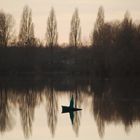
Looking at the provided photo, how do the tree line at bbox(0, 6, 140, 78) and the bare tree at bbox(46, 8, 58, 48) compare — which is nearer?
the tree line at bbox(0, 6, 140, 78)

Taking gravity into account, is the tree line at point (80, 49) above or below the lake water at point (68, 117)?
above

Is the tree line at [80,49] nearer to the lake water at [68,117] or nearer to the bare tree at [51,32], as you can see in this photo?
the bare tree at [51,32]

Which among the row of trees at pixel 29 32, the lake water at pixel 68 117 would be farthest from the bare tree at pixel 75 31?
the lake water at pixel 68 117

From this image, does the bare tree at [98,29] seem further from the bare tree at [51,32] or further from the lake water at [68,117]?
the lake water at [68,117]

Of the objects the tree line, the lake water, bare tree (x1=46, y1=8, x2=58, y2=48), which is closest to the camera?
the lake water

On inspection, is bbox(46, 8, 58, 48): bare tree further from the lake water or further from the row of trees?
the lake water

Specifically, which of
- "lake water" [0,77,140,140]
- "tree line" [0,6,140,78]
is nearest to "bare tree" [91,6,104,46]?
"tree line" [0,6,140,78]

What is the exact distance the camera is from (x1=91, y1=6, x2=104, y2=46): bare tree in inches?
2233

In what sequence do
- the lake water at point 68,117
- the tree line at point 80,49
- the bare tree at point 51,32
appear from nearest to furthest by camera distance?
1. the lake water at point 68,117
2. the tree line at point 80,49
3. the bare tree at point 51,32

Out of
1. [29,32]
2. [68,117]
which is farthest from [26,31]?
[68,117]

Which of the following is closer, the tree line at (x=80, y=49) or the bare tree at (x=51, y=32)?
the tree line at (x=80, y=49)

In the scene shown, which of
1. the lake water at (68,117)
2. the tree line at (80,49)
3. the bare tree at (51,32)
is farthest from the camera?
the bare tree at (51,32)

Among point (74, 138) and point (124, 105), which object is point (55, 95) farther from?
point (74, 138)

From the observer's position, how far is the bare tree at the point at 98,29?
56728 mm
